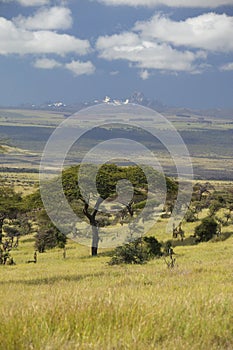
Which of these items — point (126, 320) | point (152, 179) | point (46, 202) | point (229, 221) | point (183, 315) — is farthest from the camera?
point (229, 221)

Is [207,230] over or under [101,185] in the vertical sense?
under

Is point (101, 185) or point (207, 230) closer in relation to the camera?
point (101, 185)

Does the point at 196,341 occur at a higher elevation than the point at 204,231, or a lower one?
higher

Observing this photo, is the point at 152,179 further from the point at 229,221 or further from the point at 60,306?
the point at 60,306

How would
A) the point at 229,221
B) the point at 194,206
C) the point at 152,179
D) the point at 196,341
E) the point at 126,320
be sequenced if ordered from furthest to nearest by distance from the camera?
1. the point at 194,206
2. the point at 229,221
3. the point at 152,179
4. the point at 126,320
5. the point at 196,341

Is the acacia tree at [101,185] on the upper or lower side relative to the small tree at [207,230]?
upper

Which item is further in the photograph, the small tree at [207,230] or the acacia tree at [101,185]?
the small tree at [207,230]

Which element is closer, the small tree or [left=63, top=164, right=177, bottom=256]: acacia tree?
[left=63, top=164, right=177, bottom=256]: acacia tree

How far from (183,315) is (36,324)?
197 centimetres

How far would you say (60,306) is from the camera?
6113mm

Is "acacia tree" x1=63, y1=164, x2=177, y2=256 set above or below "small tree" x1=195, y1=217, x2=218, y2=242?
above

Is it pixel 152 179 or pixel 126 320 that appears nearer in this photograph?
pixel 126 320

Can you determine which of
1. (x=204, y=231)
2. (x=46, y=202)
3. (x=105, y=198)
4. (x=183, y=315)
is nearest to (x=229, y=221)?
(x=204, y=231)

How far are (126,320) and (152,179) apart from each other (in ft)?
123
